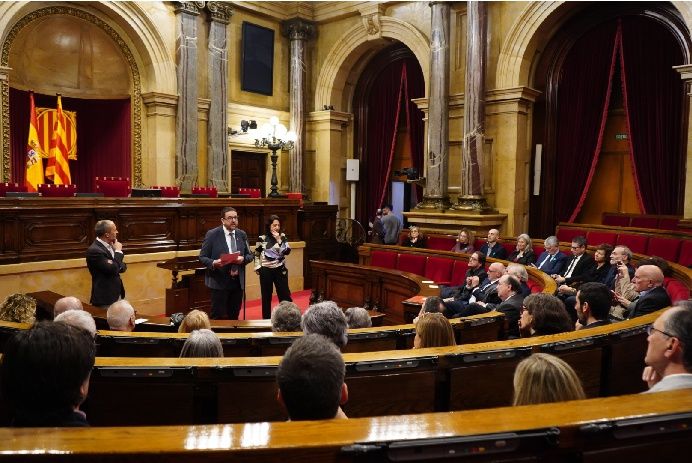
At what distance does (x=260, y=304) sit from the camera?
320 inches

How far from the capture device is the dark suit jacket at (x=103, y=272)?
15.0 ft

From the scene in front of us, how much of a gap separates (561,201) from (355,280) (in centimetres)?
438

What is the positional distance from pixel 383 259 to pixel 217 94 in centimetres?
518

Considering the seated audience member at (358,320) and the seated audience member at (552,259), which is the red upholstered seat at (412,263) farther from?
the seated audience member at (358,320)

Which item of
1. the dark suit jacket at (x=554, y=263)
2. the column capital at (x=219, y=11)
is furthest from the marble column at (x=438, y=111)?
the column capital at (x=219, y=11)

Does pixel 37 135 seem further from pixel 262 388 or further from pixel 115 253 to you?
pixel 262 388

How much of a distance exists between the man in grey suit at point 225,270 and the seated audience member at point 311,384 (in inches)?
159

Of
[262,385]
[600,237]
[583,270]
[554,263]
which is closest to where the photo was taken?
[262,385]

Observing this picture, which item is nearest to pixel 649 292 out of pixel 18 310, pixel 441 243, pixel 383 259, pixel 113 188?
pixel 18 310

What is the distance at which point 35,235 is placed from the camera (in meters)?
6.36

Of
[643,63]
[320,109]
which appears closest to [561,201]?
[643,63]

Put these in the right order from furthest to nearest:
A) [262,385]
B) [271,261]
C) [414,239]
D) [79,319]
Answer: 1. [414,239]
2. [271,261]
3. [79,319]
4. [262,385]

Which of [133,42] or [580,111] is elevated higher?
[133,42]

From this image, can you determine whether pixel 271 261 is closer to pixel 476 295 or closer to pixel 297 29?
pixel 476 295
